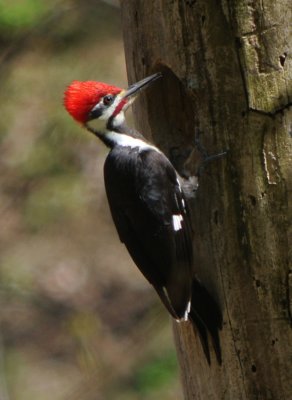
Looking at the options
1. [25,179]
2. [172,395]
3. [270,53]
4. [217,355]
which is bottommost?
[172,395]

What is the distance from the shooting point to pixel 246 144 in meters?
3.91

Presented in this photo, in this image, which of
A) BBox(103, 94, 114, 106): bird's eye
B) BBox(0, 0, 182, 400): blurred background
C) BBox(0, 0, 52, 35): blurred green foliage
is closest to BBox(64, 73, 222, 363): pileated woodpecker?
BBox(103, 94, 114, 106): bird's eye

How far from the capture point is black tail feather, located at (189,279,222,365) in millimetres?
4012

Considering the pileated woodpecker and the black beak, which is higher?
the black beak

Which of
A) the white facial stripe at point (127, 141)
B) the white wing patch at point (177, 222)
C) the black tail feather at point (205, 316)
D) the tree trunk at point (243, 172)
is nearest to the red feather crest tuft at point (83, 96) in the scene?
the white facial stripe at point (127, 141)

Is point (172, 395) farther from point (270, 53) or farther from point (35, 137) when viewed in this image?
point (270, 53)

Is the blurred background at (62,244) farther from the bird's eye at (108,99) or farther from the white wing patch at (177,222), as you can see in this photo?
the white wing patch at (177,222)

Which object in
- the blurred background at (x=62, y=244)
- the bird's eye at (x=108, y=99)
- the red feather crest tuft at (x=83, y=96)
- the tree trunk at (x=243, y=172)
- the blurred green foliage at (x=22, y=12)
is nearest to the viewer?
the tree trunk at (x=243, y=172)

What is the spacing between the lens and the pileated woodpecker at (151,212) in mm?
4039

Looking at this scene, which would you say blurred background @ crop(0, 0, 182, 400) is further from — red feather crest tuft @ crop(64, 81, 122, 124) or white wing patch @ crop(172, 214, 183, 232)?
white wing patch @ crop(172, 214, 183, 232)

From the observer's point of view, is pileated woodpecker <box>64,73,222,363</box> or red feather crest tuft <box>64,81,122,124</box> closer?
pileated woodpecker <box>64,73,222,363</box>

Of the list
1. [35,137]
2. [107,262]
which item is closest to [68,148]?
[35,137]

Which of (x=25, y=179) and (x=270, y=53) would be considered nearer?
(x=270, y=53)

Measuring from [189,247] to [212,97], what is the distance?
599 millimetres
